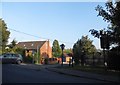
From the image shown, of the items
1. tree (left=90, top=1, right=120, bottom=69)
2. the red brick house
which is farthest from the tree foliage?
the red brick house

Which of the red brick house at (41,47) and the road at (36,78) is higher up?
the red brick house at (41,47)

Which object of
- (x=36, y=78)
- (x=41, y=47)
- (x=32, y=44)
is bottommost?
(x=36, y=78)

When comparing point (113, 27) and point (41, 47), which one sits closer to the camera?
point (113, 27)

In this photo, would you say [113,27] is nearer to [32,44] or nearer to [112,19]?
[112,19]

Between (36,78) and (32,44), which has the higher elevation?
(32,44)

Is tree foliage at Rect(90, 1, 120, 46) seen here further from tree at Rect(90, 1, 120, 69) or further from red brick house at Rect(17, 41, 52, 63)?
red brick house at Rect(17, 41, 52, 63)

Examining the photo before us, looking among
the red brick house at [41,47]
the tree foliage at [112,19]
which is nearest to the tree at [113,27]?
the tree foliage at [112,19]

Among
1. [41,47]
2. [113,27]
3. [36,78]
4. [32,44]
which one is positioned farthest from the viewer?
[32,44]

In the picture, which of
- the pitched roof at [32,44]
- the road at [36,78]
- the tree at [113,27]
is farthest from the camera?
the pitched roof at [32,44]

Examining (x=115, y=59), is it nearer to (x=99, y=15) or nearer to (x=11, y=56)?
(x=99, y=15)

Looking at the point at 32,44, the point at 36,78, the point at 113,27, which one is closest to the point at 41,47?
the point at 32,44

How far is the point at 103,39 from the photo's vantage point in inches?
1055

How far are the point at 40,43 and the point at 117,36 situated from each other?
79847 millimetres

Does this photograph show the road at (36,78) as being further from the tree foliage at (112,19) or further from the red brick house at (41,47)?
the red brick house at (41,47)
